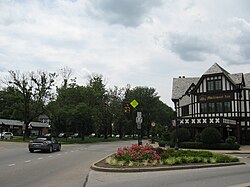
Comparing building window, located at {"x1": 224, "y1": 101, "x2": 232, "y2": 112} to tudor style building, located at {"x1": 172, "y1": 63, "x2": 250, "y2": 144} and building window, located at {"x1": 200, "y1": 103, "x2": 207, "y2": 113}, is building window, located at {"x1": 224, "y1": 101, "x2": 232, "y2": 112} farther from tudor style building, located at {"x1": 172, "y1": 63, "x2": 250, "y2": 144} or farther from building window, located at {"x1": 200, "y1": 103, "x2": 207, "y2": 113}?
building window, located at {"x1": 200, "y1": 103, "x2": 207, "y2": 113}

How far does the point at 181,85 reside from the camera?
186 ft

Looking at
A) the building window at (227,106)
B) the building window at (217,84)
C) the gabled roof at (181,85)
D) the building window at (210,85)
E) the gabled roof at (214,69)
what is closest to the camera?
the building window at (227,106)

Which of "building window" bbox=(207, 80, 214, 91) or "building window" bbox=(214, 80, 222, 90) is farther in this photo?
"building window" bbox=(207, 80, 214, 91)

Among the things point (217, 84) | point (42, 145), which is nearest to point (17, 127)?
point (217, 84)

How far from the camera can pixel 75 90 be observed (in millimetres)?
59719

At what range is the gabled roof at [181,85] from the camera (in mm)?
55062

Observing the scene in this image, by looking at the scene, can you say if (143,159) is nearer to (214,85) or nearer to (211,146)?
(211,146)

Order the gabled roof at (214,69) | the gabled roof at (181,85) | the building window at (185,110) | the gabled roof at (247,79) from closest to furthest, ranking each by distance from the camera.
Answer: the gabled roof at (214,69) < the gabled roof at (247,79) < the building window at (185,110) < the gabled roof at (181,85)

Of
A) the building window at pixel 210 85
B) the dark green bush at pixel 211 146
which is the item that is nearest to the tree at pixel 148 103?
the building window at pixel 210 85

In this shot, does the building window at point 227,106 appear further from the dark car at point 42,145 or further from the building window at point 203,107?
the dark car at point 42,145

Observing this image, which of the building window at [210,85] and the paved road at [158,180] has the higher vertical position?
the building window at [210,85]

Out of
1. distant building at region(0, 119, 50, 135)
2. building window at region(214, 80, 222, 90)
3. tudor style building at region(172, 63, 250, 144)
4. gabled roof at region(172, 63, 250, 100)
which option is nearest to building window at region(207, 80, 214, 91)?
tudor style building at region(172, 63, 250, 144)

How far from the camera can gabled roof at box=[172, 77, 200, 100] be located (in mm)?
55062

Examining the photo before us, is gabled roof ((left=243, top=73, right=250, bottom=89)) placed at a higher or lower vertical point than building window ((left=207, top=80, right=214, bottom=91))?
higher
